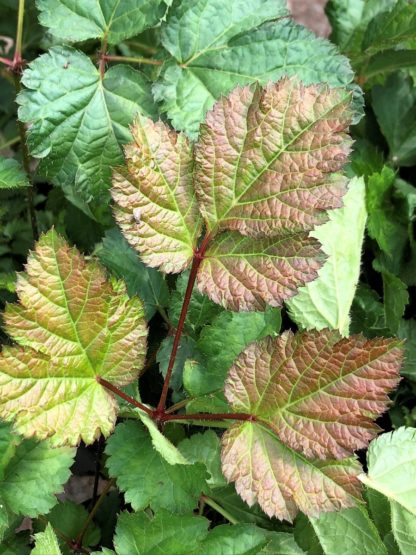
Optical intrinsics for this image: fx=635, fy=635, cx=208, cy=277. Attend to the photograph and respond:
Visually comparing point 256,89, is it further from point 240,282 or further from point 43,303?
point 43,303

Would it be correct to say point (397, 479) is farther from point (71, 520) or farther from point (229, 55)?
point (229, 55)

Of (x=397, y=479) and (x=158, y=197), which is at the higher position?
(x=158, y=197)

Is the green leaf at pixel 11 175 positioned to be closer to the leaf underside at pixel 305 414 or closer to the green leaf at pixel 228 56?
the green leaf at pixel 228 56

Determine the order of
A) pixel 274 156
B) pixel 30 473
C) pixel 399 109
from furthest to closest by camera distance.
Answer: pixel 399 109, pixel 30 473, pixel 274 156

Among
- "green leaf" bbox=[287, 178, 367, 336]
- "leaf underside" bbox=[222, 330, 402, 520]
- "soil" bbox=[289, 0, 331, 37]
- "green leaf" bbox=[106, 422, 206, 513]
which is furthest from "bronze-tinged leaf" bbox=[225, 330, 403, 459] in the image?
"soil" bbox=[289, 0, 331, 37]

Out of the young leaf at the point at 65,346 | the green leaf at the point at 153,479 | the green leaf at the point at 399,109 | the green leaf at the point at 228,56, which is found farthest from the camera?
the green leaf at the point at 399,109

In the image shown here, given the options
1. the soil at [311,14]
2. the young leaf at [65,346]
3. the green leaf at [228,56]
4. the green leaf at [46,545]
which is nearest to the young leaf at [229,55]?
the green leaf at [228,56]

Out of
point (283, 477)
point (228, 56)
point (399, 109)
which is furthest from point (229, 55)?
point (283, 477)
